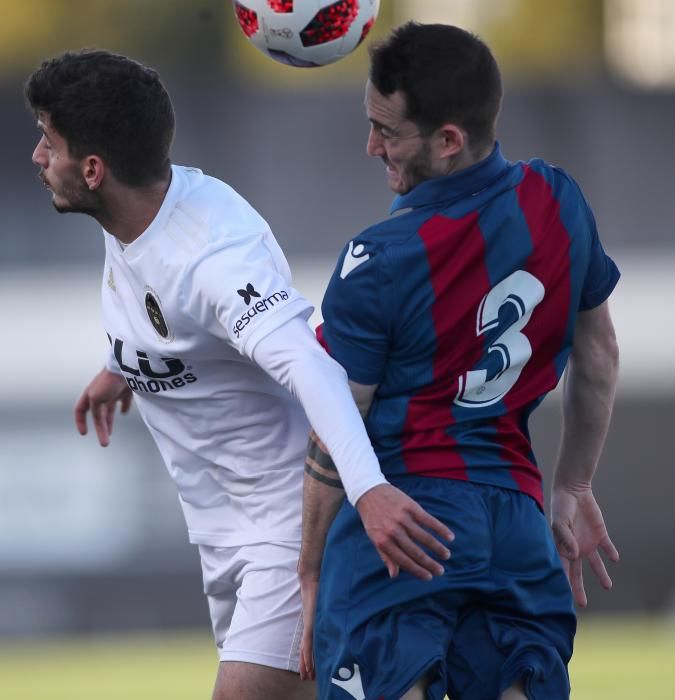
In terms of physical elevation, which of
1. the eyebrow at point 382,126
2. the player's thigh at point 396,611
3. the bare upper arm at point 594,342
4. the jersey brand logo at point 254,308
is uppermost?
the eyebrow at point 382,126

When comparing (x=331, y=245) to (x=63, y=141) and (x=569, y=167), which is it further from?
(x=63, y=141)

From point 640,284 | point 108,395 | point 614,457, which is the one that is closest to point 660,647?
point 614,457

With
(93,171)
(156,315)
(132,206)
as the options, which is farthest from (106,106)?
(156,315)

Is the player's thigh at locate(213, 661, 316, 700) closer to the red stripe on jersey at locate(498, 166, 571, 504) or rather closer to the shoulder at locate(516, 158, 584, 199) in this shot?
the red stripe on jersey at locate(498, 166, 571, 504)

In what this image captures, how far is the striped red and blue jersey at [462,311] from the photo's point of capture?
3359mm

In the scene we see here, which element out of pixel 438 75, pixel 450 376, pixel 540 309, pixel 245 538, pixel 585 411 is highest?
pixel 438 75

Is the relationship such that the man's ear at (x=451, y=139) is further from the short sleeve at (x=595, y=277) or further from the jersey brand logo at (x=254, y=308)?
the jersey brand logo at (x=254, y=308)

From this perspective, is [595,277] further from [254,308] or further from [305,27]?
[305,27]

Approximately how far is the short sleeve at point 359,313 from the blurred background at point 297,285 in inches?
310

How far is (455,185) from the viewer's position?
3.42 metres

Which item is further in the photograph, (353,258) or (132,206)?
(132,206)

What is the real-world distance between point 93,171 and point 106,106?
6.9 inches

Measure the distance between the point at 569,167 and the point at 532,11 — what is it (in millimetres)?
5555

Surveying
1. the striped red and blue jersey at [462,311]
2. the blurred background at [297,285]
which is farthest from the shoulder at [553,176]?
the blurred background at [297,285]
